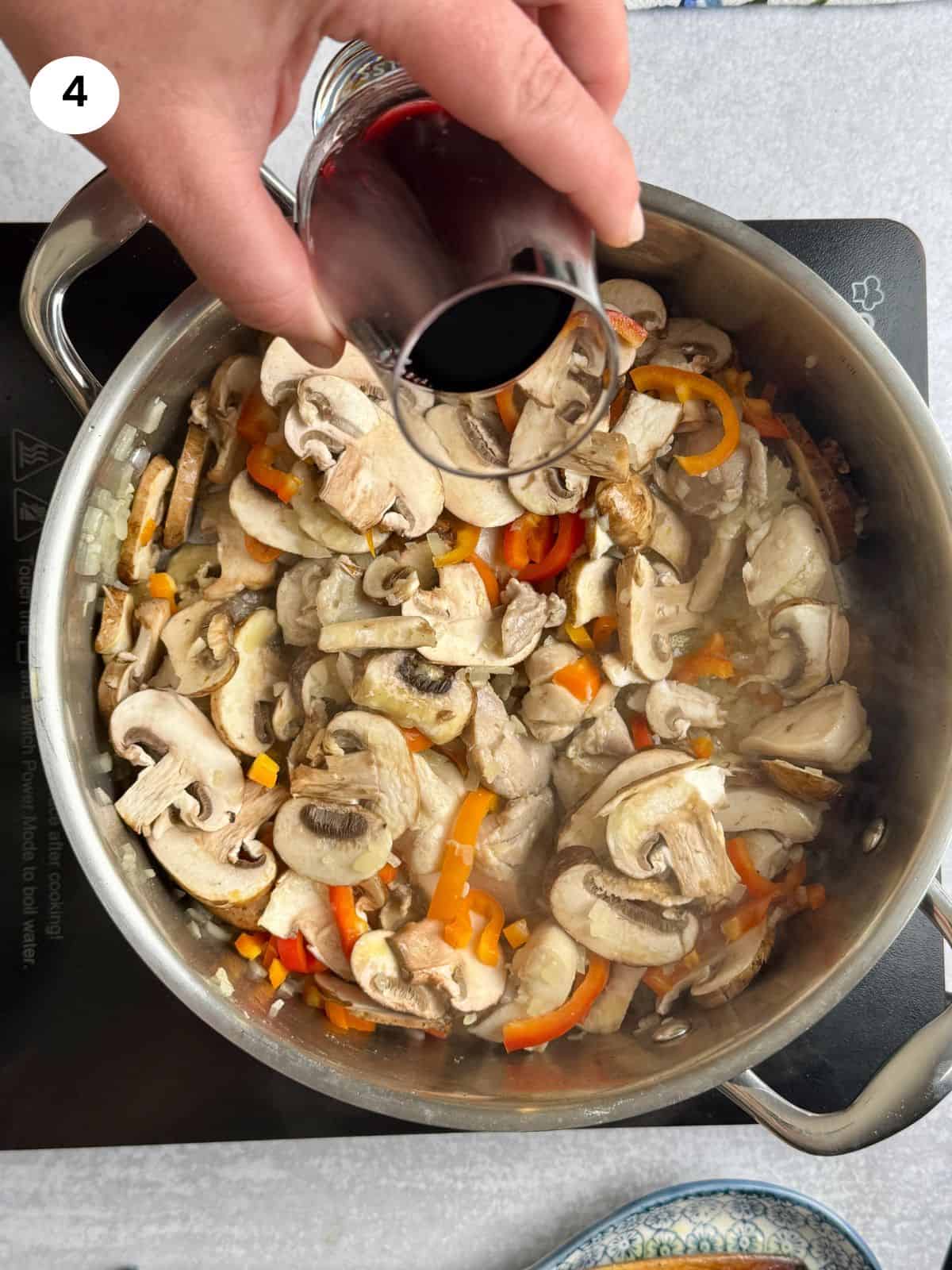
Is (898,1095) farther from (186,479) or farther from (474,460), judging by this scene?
(186,479)

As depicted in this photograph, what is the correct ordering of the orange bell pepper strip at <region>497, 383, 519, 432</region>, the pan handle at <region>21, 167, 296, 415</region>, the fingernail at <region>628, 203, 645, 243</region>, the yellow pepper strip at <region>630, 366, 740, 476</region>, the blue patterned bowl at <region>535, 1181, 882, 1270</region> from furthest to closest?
1. the blue patterned bowl at <region>535, 1181, 882, 1270</region>
2. the yellow pepper strip at <region>630, 366, 740, 476</region>
3. the orange bell pepper strip at <region>497, 383, 519, 432</region>
4. the pan handle at <region>21, 167, 296, 415</region>
5. the fingernail at <region>628, 203, 645, 243</region>

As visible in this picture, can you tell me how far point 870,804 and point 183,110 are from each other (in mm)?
1136

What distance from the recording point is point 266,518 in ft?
4.29

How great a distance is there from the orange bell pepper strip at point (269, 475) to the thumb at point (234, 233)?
38 centimetres

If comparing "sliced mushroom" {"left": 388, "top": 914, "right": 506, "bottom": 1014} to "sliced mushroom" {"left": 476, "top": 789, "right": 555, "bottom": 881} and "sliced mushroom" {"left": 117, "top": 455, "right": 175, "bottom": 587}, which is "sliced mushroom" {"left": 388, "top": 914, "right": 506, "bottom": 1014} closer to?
"sliced mushroom" {"left": 476, "top": 789, "right": 555, "bottom": 881}

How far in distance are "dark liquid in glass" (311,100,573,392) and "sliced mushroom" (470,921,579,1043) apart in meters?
0.76

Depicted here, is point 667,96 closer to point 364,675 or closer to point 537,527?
point 537,527

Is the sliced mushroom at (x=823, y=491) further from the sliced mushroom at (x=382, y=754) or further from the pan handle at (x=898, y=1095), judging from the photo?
the sliced mushroom at (x=382, y=754)

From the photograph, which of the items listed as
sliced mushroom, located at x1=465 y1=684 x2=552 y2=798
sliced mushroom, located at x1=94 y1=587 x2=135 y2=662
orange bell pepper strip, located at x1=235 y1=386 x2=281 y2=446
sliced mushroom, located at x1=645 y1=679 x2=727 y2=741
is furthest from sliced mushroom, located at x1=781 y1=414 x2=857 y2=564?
sliced mushroom, located at x1=94 y1=587 x2=135 y2=662

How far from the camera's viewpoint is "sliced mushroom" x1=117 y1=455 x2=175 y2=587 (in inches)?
50.4

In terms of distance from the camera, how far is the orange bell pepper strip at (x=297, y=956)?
133 cm

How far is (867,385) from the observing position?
120cm

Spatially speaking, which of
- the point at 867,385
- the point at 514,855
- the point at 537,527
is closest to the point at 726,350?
the point at 867,385

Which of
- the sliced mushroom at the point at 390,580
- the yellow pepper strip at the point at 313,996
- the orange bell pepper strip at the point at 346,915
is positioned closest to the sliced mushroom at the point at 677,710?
the sliced mushroom at the point at 390,580
